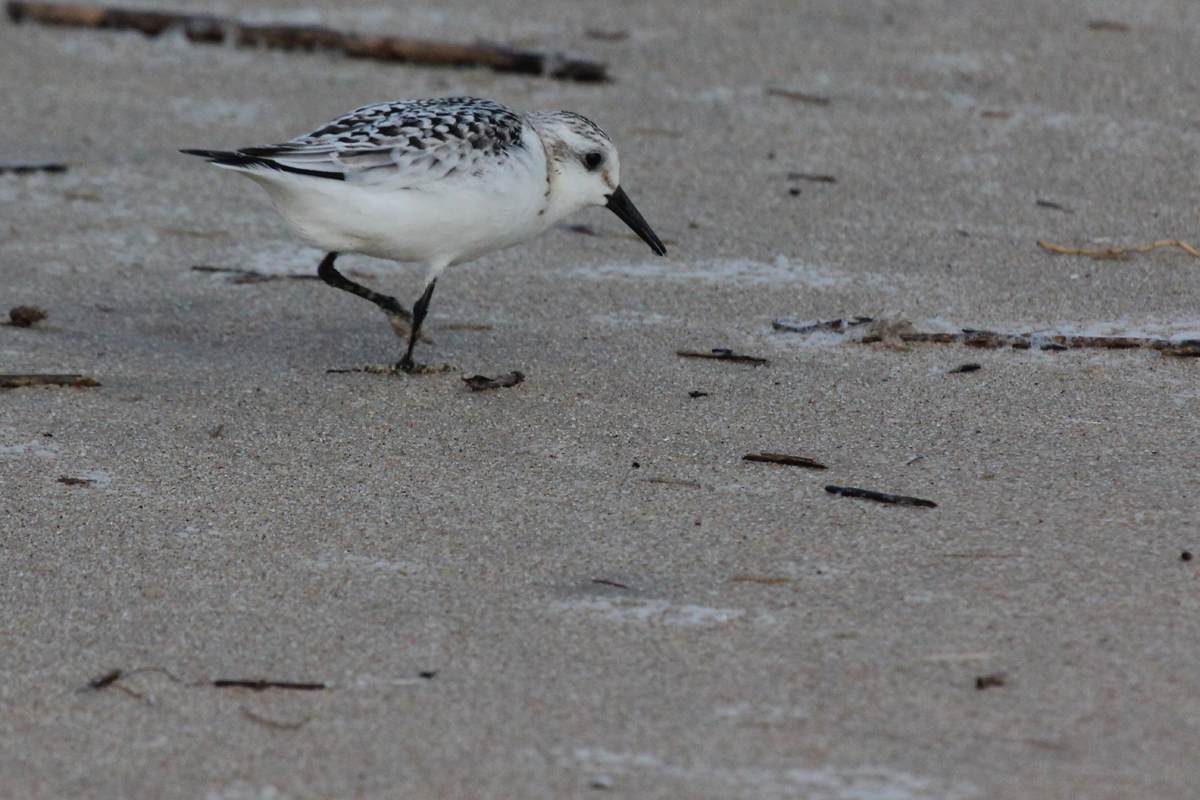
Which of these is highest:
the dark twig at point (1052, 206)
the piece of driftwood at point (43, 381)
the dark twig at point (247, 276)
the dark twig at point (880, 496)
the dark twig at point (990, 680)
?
the dark twig at point (1052, 206)

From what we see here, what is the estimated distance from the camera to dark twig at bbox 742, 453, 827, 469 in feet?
13.1

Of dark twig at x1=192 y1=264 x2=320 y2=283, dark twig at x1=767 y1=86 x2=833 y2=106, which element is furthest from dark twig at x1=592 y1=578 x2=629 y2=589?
dark twig at x1=767 y1=86 x2=833 y2=106

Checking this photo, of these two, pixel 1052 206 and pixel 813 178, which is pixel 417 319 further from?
pixel 1052 206

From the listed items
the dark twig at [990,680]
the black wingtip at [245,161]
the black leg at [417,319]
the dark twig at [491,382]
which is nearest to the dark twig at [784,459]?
the dark twig at [491,382]

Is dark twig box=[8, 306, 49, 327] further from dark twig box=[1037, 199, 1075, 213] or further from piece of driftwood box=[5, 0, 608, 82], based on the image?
dark twig box=[1037, 199, 1075, 213]

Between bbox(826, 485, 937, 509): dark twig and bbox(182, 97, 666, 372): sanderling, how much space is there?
1.50 metres

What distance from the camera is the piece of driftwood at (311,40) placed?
749 cm

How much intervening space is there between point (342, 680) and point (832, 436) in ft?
5.82

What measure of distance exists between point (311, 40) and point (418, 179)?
12.1ft

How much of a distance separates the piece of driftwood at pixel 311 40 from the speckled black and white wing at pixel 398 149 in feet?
9.21

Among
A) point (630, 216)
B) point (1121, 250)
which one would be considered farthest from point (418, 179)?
point (1121, 250)

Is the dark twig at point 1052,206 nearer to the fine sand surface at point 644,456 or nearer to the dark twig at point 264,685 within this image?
the fine sand surface at point 644,456

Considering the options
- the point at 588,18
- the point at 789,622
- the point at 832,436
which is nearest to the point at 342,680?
the point at 789,622

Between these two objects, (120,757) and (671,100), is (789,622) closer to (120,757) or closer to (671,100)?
(120,757)
